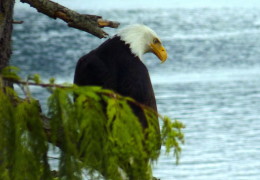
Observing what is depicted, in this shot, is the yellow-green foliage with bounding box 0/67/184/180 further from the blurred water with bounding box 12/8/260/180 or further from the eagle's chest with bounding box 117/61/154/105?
the eagle's chest with bounding box 117/61/154/105

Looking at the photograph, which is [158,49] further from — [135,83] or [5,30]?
[5,30]

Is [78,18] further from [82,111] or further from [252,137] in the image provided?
[252,137]

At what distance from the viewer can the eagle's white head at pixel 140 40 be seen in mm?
4348

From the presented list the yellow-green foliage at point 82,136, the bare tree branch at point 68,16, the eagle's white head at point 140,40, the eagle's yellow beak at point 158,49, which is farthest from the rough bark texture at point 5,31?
the eagle's yellow beak at point 158,49

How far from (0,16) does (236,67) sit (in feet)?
71.1

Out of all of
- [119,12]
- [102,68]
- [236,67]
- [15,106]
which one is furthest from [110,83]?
[119,12]

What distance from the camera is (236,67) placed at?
24797mm

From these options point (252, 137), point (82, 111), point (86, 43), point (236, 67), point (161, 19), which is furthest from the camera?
point (161, 19)

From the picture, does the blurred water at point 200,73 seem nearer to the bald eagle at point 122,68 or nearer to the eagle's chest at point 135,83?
the bald eagle at point 122,68

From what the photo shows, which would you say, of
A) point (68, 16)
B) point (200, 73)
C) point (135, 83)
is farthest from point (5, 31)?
point (200, 73)

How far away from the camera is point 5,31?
341 centimetres

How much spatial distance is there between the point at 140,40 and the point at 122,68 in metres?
0.35

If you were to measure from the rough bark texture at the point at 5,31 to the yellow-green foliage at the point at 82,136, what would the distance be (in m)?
1.06

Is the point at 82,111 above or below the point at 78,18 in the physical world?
below
